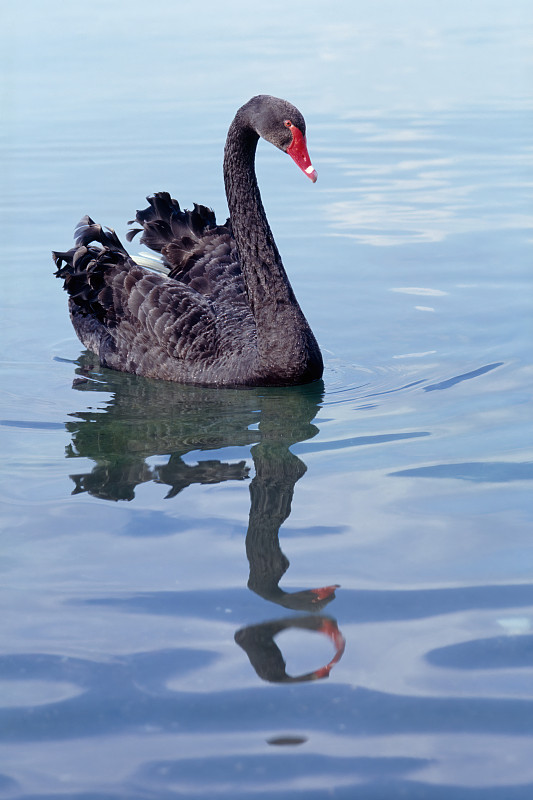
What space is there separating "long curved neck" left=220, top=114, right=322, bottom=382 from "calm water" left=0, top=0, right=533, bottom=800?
0.69ft

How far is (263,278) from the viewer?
657cm

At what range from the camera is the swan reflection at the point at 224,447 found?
12.7 feet

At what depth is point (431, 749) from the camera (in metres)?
3.14

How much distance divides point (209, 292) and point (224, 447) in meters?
1.97

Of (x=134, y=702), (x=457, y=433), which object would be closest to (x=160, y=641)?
(x=134, y=702)

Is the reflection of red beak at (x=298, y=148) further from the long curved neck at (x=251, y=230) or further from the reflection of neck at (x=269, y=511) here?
the reflection of neck at (x=269, y=511)

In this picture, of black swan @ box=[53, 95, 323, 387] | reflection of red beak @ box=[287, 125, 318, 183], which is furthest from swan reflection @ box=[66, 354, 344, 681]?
reflection of red beak @ box=[287, 125, 318, 183]

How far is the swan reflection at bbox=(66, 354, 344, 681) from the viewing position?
12.7 ft

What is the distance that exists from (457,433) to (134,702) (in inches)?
102

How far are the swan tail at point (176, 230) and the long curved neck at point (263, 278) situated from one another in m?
0.70

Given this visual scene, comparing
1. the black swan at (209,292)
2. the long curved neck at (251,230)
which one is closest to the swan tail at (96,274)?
the black swan at (209,292)

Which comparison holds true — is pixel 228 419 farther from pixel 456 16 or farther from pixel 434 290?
pixel 456 16

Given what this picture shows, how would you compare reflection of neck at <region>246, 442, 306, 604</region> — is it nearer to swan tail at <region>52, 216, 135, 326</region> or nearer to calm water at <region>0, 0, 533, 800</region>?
calm water at <region>0, 0, 533, 800</region>

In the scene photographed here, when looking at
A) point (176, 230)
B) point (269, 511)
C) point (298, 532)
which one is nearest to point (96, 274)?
point (176, 230)
